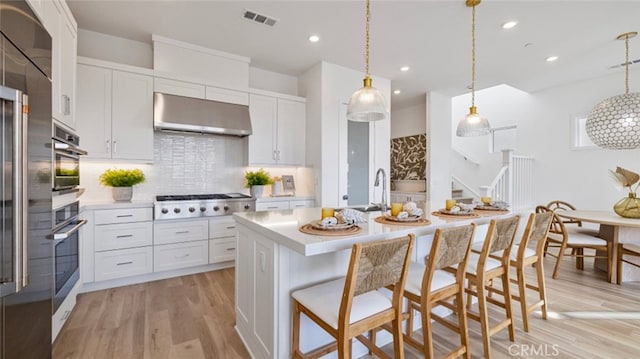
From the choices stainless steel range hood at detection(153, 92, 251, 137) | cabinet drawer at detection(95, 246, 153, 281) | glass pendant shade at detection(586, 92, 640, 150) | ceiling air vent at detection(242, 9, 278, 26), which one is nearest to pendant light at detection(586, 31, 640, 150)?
glass pendant shade at detection(586, 92, 640, 150)

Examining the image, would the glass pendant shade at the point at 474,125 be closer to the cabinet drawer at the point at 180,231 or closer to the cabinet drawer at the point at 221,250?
the cabinet drawer at the point at 221,250

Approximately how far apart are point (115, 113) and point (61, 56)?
1.06 m

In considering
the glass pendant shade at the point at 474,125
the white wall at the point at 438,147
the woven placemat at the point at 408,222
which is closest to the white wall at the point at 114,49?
the woven placemat at the point at 408,222

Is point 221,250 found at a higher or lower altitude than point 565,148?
lower

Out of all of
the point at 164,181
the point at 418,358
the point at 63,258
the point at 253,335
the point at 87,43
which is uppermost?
the point at 87,43

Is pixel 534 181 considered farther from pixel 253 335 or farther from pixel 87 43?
pixel 87 43

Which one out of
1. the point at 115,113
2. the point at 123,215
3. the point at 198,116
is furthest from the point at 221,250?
the point at 115,113

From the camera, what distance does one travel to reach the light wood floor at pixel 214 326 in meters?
1.91

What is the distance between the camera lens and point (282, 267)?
5.08 ft

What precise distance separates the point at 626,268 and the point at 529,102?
3954 mm

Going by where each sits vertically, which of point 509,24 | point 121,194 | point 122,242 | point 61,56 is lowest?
point 122,242

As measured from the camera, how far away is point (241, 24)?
313 cm

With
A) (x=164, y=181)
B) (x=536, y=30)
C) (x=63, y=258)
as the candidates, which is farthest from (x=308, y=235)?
(x=536, y=30)

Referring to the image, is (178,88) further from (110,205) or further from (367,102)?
(367,102)
